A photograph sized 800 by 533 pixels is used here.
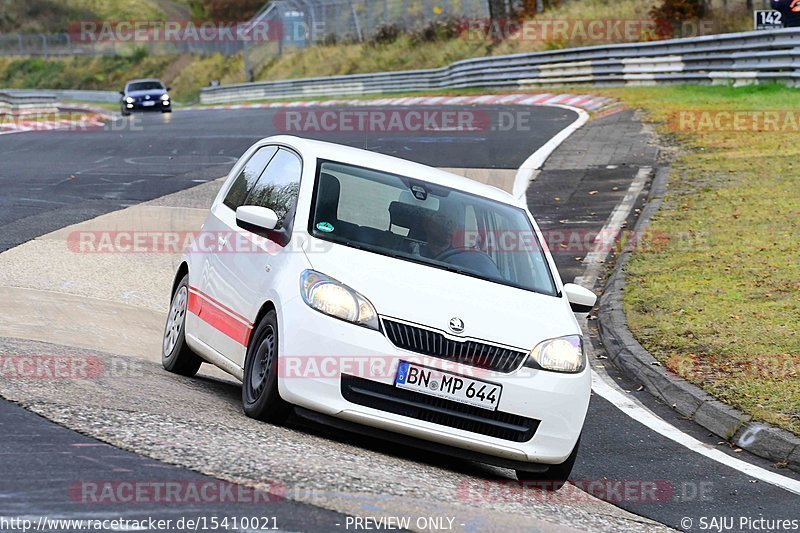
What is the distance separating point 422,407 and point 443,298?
0.60 m

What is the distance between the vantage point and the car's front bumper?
21.4 feet

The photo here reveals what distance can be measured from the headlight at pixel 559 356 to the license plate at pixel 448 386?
279 mm

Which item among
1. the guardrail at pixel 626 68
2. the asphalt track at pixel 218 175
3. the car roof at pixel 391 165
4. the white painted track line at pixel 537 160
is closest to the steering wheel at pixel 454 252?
the car roof at pixel 391 165

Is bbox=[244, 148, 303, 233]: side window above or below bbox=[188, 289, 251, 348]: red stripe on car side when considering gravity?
above

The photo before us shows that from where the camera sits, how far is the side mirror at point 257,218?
24.2 feet

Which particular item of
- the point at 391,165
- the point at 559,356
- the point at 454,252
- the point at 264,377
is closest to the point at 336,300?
the point at 264,377

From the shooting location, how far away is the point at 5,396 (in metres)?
6.63

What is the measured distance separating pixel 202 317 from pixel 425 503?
9.81 feet

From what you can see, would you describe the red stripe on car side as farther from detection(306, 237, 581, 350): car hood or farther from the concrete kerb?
the concrete kerb

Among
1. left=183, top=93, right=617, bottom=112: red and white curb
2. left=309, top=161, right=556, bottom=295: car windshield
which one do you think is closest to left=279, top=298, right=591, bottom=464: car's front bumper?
left=309, top=161, right=556, bottom=295: car windshield

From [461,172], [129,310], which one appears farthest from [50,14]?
[129,310]

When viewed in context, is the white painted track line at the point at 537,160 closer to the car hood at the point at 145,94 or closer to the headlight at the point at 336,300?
the headlight at the point at 336,300

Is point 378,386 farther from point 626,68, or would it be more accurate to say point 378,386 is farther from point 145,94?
point 145,94

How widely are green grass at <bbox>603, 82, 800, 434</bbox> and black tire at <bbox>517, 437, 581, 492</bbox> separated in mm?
1936
